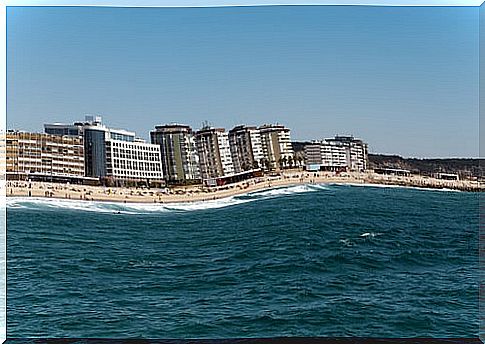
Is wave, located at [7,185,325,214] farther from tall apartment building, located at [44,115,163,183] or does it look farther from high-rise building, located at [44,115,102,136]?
high-rise building, located at [44,115,102,136]

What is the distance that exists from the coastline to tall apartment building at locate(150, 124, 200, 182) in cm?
13

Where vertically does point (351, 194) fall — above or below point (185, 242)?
above

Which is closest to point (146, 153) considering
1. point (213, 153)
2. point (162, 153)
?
point (162, 153)

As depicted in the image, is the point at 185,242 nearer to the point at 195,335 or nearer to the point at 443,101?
the point at 195,335

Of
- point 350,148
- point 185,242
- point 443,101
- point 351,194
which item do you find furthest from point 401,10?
point 185,242

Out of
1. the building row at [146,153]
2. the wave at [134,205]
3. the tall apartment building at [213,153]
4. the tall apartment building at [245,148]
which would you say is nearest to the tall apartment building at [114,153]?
the building row at [146,153]

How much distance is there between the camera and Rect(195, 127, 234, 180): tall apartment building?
5906 mm

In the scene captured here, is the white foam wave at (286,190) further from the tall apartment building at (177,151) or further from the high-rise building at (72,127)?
the high-rise building at (72,127)

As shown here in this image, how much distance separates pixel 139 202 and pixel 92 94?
1.05 meters

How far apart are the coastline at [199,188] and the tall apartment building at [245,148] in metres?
0.16

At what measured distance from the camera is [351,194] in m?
6.32

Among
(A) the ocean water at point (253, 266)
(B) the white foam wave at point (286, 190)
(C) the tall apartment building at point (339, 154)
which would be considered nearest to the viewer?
(A) the ocean water at point (253, 266)

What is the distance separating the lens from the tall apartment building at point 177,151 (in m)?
5.89

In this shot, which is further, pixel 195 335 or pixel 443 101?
pixel 443 101
